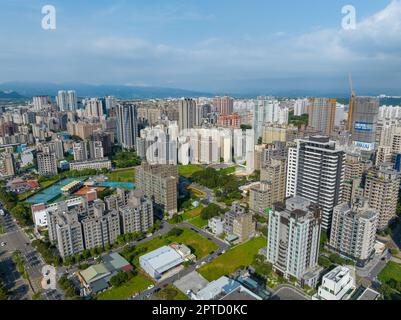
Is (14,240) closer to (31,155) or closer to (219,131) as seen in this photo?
(31,155)

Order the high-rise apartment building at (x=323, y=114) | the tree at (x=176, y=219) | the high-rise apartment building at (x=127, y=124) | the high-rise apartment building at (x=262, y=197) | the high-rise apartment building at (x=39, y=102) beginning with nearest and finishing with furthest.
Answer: the tree at (x=176, y=219) → the high-rise apartment building at (x=262, y=197) → the high-rise apartment building at (x=127, y=124) → the high-rise apartment building at (x=323, y=114) → the high-rise apartment building at (x=39, y=102)

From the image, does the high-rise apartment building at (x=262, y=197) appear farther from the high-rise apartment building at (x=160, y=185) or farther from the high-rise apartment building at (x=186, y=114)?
the high-rise apartment building at (x=186, y=114)

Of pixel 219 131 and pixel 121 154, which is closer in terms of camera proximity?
pixel 219 131

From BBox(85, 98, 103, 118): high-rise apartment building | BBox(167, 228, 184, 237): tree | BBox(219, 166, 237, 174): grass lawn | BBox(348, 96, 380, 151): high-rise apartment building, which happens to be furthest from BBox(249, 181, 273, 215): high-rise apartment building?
BBox(85, 98, 103, 118): high-rise apartment building

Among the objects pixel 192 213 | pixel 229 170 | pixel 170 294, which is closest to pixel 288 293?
pixel 170 294

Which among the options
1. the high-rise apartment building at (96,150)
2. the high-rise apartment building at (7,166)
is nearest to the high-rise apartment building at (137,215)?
the high-rise apartment building at (96,150)

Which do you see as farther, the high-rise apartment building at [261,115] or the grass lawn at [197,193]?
the high-rise apartment building at [261,115]

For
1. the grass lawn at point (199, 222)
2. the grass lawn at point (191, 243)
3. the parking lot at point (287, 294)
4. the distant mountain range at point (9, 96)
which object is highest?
the distant mountain range at point (9, 96)
